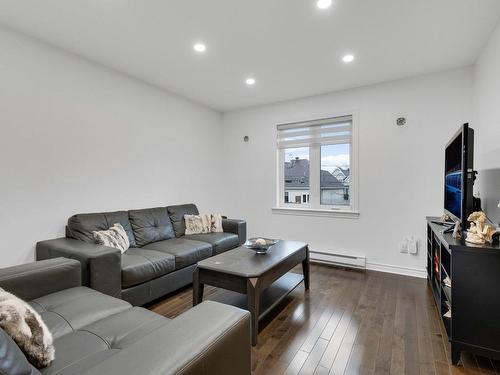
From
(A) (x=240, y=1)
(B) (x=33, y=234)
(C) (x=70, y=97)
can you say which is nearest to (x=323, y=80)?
(A) (x=240, y=1)

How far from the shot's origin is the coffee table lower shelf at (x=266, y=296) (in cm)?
232

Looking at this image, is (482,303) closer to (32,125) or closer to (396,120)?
(396,120)

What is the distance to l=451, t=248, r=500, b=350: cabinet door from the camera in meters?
1.65

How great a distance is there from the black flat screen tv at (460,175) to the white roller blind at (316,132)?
4.64 feet

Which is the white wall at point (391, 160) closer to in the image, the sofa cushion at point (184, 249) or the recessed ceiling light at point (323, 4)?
the sofa cushion at point (184, 249)

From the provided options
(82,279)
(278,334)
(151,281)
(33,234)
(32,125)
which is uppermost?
(32,125)

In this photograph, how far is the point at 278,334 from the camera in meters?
2.07

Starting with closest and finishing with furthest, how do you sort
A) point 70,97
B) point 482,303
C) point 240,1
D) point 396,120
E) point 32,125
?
point 482,303 → point 240,1 → point 32,125 → point 70,97 → point 396,120

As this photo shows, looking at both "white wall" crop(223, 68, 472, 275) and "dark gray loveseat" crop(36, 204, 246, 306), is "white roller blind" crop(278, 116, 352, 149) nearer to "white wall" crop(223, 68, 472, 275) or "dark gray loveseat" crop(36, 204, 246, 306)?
"white wall" crop(223, 68, 472, 275)

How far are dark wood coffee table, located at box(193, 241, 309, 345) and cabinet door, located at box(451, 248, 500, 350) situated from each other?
1228mm

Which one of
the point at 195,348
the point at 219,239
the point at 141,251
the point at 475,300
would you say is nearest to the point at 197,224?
the point at 219,239

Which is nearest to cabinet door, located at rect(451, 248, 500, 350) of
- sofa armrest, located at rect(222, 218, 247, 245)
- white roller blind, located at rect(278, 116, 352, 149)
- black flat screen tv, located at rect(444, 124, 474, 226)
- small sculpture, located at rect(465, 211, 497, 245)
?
small sculpture, located at rect(465, 211, 497, 245)

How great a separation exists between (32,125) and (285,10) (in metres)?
2.42

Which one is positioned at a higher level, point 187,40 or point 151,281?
point 187,40
